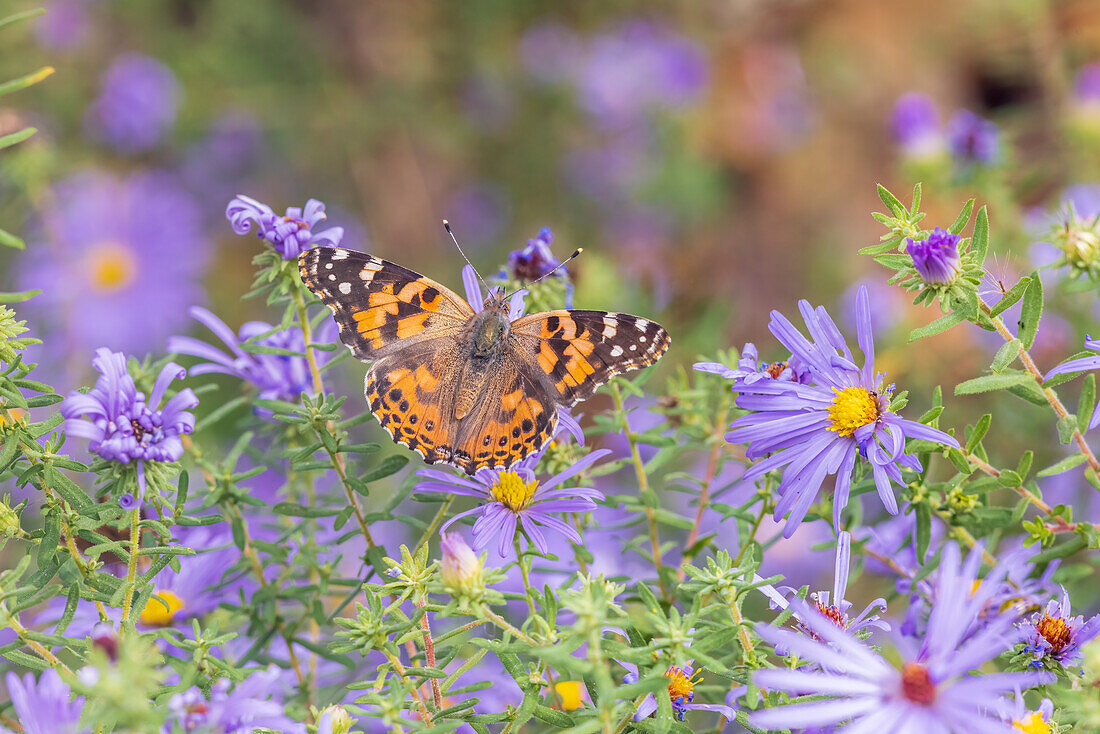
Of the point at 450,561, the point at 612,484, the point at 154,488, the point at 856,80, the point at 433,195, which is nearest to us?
the point at 450,561

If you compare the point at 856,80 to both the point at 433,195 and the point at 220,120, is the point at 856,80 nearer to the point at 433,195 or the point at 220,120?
the point at 433,195

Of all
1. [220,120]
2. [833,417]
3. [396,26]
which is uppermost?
[396,26]

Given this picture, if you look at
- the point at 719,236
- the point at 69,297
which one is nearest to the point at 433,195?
the point at 719,236

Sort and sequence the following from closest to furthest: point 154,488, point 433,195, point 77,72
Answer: point 154,488 → point 77,72 → point 433,195

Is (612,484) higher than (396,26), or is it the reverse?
(396,26)

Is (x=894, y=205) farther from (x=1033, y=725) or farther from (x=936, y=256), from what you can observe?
(x=1033, y=725)

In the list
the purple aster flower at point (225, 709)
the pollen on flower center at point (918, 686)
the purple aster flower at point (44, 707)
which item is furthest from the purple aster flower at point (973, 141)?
the purple aster flower at point (44, 707)

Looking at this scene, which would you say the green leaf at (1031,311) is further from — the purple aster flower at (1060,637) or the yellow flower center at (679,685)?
the yellow flower center at (679,685)
